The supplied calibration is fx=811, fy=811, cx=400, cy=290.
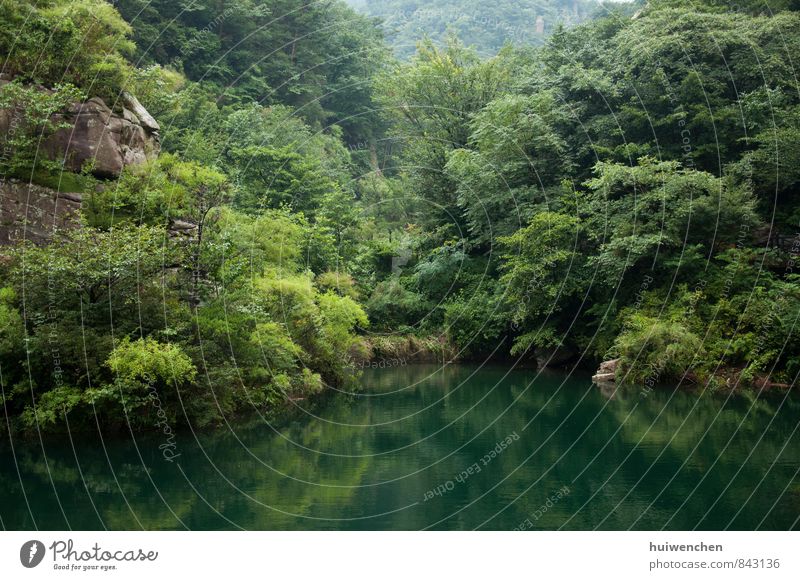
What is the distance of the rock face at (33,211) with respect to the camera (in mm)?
20109

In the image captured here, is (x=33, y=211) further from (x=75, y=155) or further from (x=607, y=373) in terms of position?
(x=607, y=373)

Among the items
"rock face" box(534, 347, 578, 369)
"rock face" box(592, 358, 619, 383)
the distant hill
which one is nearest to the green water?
"rock face" box(592, 358, 619, 383)

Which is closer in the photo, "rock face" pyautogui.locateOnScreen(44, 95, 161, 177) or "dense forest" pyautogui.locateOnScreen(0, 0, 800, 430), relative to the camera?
"dense forest" pyautogui.locateOnScreen(0, 0, 800, 430)

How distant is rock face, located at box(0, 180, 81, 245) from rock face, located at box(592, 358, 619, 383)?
1761 centimetres

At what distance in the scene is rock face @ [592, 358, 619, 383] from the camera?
27.9m

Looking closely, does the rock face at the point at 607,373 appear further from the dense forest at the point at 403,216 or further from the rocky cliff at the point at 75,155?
the rocky cliff at the point at 75,155

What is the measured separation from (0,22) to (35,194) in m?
4.95

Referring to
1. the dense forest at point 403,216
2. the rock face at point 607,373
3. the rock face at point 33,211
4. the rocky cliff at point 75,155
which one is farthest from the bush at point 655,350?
the rock face at point 33,211

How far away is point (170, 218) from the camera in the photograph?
21.8 m

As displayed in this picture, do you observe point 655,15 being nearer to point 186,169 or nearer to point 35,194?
point 186,169

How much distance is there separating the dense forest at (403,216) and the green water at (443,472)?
6.47 ft

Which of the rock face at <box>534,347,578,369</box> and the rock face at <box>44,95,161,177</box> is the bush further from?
the rock face at <box>44,95,161,177</box>

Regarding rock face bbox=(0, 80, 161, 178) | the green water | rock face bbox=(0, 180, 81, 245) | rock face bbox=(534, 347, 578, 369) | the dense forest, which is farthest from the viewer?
rock face bbox=(534, 347, 578, 369)

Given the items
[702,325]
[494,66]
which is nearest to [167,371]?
[702,325]
